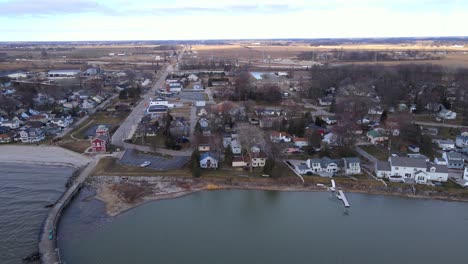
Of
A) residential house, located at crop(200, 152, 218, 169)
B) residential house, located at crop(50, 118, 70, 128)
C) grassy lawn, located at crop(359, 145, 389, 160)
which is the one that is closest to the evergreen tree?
residential house, located at crop(200, 152, 218, 169)

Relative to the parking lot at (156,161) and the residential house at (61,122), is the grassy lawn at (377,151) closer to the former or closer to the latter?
the parking lot at (156,161)

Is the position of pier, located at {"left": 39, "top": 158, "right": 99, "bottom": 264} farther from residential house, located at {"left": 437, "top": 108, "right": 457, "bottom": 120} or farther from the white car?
residential house, located at {"left": 437, "top": 108, "right": 457, "bottom": 120}

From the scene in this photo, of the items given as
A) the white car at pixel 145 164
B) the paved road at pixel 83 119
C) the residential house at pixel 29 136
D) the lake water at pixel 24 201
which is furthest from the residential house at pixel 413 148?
the residential house at pixel 29 136

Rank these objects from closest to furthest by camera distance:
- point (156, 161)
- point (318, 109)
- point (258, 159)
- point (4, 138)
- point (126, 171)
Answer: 1. point (126, 171)
2. point (258, 159)
3. point (156, 161)
4. point (4, 138)
5. point (318, 109)

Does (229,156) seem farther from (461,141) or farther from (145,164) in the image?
(461,141)

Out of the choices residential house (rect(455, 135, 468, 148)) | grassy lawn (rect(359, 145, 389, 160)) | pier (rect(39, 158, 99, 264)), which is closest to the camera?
pier (rect(39, 158, 99, 264))

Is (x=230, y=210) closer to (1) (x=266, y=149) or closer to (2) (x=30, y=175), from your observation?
(1) (x=266, y=149)

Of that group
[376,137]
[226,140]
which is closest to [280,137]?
[226,140]
